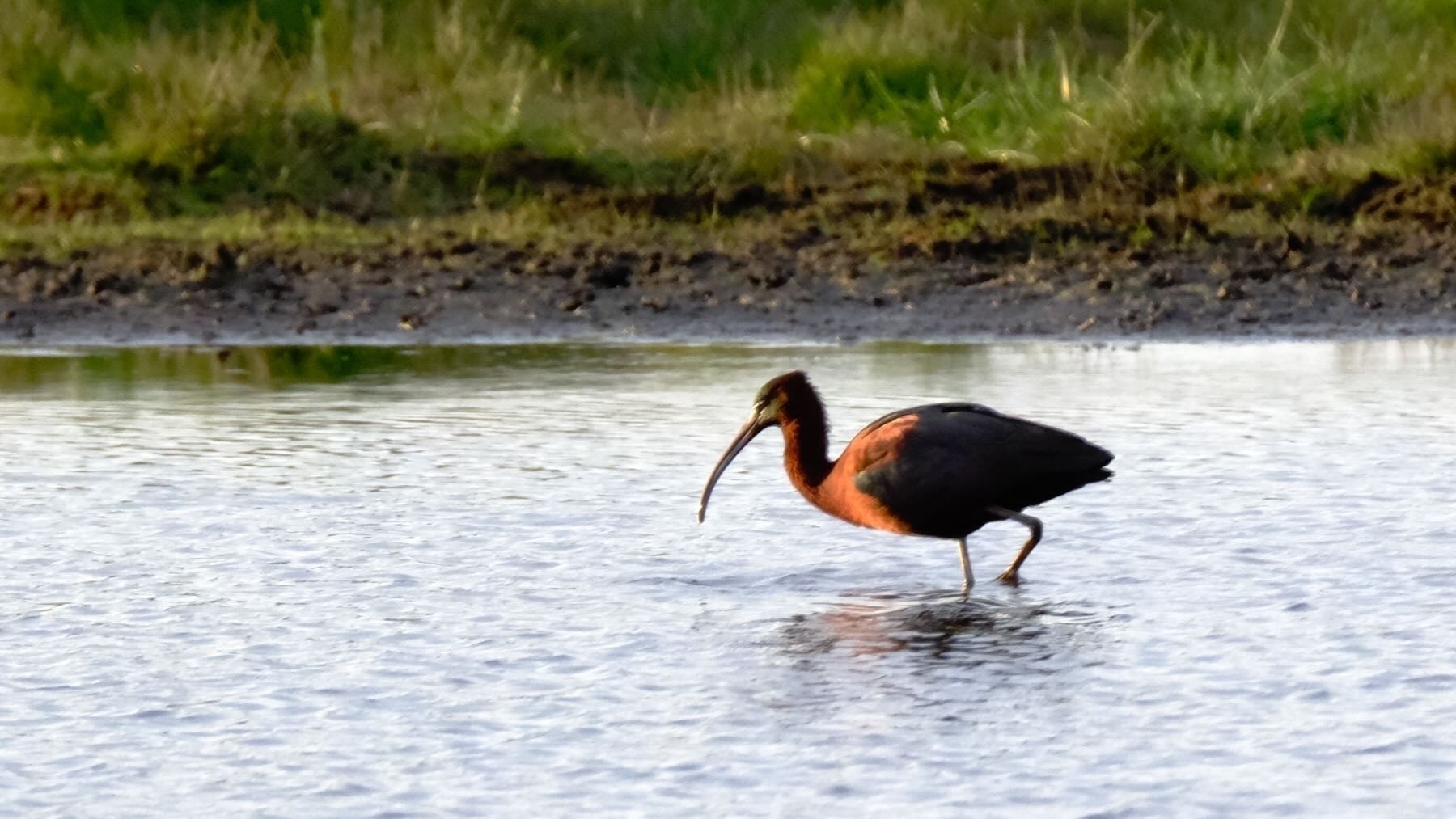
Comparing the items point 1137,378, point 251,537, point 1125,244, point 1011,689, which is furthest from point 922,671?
point 1125,244

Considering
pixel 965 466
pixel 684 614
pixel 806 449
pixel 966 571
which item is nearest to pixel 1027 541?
pixel 966 571

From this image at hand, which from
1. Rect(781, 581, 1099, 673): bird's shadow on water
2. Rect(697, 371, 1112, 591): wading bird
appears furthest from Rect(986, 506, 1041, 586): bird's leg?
Rect(781, 581, 1099, 673): bird's shadow on water

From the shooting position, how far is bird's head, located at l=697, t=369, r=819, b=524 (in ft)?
24.7

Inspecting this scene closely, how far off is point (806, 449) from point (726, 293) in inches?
242

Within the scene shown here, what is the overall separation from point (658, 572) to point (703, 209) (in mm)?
8665

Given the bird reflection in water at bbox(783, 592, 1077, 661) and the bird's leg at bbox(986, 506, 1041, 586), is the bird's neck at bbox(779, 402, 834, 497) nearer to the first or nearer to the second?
the bird's leg at bbox(986, 506, 1041, 586)

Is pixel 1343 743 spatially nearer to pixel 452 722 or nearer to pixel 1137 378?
pixel 452 722

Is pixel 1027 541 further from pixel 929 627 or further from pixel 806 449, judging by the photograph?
pixel 929 627

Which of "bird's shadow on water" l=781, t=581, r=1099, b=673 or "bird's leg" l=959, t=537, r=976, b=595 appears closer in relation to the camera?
"bird's shadow on water" l=781, t=581, r=1099, b=673

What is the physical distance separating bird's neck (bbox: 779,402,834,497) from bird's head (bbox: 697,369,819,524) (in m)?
0.03

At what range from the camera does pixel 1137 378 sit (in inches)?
436

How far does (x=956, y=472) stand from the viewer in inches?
273

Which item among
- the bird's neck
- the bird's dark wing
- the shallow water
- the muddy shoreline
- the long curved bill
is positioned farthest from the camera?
the muddy shoreline

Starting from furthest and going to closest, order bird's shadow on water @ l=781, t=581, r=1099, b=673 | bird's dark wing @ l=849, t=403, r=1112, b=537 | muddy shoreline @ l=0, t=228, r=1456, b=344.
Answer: muddy shoreline @ l=0, t=228, r=1456, b=344 < bird's dark wing @ l=849, t=403, r=1112, b=537 < bird's shadow on water @ l=781, t=581, r=1099, b=673
